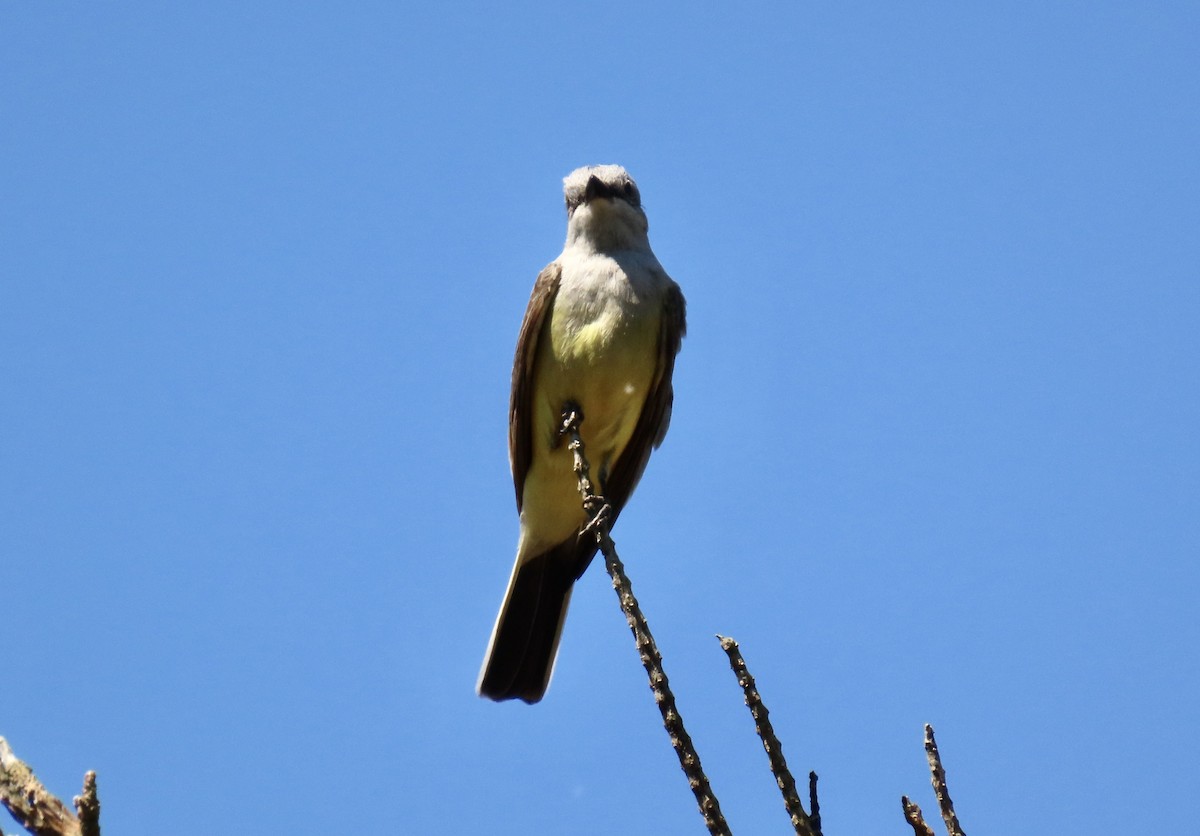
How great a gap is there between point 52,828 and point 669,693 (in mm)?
1520

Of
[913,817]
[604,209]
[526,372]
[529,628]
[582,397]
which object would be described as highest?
[604,209]

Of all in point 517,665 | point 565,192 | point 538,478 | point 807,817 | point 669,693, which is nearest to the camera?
point 807,817

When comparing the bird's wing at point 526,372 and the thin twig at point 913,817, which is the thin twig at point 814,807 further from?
the bird's wing at point 526,372

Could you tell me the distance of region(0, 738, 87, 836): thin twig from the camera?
9.75 feet

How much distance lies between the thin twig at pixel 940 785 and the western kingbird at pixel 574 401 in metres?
4.21

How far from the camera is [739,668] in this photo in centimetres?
310

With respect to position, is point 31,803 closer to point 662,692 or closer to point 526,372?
point 662,692

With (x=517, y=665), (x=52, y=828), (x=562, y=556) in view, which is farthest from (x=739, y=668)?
(x=562, y=556)

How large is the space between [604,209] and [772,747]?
517 cm

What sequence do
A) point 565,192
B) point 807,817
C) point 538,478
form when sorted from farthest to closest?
point 565,192
point 538,478
point 807,817

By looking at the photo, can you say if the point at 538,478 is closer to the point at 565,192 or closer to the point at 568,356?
the point at 568,356

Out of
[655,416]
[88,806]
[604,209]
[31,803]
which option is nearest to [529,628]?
[655,416]

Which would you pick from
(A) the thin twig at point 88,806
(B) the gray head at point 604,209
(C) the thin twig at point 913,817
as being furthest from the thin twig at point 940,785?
(B) the gray head at point 604,209

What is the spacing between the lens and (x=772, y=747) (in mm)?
3008
